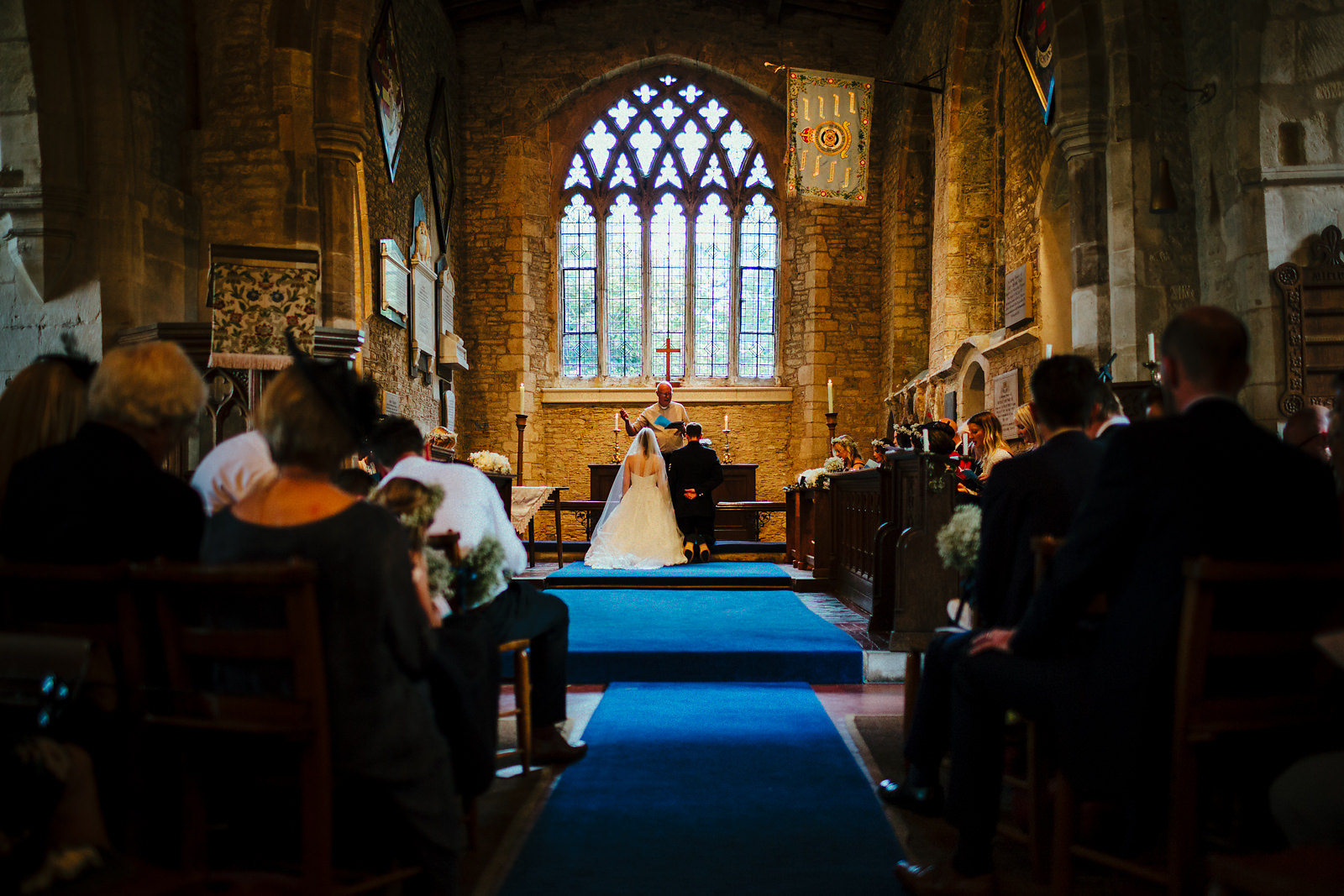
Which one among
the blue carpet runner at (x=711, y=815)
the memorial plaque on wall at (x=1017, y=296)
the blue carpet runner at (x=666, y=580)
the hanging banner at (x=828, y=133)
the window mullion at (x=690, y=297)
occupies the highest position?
the hanging banner at (x=828, y=133)

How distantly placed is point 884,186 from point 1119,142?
275 inches

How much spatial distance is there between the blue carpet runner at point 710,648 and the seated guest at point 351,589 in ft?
9.26

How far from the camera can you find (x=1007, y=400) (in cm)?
827

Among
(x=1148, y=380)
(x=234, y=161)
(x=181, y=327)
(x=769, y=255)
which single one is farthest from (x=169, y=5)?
(x=769, y=255)

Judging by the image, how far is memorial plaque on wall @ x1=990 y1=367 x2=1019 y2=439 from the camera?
26.6 feet

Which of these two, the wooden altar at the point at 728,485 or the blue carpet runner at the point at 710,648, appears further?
the wooden altar at the point at 728,485

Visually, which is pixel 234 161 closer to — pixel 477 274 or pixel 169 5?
pixel 169 5

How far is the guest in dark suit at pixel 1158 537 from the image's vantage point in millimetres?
1657

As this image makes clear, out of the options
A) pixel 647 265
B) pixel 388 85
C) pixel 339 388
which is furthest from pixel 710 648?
pixel 647 265

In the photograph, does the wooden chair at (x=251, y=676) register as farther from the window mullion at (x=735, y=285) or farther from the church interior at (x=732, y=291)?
the window mullion at (x=735, y=285)

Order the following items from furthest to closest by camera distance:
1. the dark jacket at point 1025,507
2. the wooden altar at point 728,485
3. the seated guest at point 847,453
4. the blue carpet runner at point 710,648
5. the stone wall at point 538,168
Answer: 1. the stone wall at point 538,168
2. the wooden altar at point 728,485
3. the seated guest at point 847,453
4. the blue carpet runner at point 710,648
5. the dark jacket at point 1025,507

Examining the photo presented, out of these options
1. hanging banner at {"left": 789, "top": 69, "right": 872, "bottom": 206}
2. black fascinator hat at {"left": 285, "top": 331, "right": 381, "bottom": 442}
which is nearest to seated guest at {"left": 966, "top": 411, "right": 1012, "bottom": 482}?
black fascinator hat at {"left": 285, "top": 331, "right": 381, "bottom": 442}

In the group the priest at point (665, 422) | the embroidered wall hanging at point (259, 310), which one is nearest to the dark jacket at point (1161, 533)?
the embroidered wall hanging at point (259, 310)


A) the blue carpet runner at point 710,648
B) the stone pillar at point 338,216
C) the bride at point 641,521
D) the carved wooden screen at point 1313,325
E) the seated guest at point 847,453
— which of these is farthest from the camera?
the bride at point 641,521
